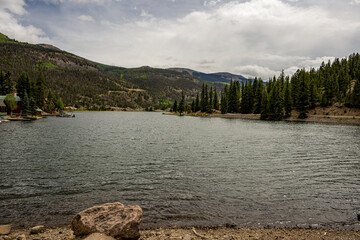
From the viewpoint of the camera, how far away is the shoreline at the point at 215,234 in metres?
10.5

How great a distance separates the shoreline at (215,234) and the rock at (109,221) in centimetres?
142

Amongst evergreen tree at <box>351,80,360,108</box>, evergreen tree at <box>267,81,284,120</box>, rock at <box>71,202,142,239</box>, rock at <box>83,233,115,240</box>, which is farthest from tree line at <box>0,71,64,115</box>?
evergreen tree at <box>351,80,360,108</box>

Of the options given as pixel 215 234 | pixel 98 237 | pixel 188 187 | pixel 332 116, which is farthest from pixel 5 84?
pixel 332 116

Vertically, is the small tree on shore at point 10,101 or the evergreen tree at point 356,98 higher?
the evergreen tree at point 356,98

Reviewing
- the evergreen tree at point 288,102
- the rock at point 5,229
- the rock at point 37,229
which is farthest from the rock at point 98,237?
the evergreen tree at point 288,102

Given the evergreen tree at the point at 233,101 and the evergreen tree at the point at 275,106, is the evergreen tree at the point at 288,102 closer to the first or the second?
the evergreen tree at the point at 275,106

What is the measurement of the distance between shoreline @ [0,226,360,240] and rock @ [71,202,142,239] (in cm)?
142

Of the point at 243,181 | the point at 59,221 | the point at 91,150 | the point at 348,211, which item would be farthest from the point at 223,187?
the point at 91,150

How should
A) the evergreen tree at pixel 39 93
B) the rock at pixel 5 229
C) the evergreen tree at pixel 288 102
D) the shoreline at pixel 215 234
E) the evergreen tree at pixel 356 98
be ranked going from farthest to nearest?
the evergreen tree at pixel 39 93, the evergreen tree at pixel 288 102, the evergreen tree at pixel 356 98, the rock at pixel 5 229, the shoreline at pixel 215 234

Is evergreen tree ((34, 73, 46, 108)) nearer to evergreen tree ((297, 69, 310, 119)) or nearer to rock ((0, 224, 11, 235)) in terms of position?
rock ((0, 224, 11, 235))

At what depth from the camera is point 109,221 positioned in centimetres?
925

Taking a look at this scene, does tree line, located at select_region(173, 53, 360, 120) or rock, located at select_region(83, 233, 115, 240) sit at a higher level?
tree line, located at select_region(173, 53, 360, 120)

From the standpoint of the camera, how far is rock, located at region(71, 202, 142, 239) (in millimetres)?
8984

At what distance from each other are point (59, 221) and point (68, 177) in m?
8.55
